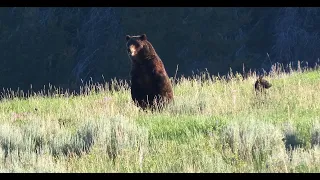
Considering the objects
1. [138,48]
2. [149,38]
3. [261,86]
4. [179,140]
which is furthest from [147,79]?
[149,38]

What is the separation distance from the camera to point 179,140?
8.23 meters

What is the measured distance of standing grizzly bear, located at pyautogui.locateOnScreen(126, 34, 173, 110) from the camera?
38.9 feet

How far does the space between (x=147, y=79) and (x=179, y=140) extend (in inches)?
149

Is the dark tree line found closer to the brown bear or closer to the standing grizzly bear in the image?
the brown bear

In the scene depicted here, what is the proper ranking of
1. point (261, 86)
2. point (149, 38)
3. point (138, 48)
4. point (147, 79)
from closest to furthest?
point (147, 79) → point (138, 48) → point (261, 86) → point (149, 38)

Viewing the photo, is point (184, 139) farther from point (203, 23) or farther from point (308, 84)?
point (203, 23)

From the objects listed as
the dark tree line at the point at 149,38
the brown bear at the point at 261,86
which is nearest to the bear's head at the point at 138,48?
the brown bear at the point at 261,86

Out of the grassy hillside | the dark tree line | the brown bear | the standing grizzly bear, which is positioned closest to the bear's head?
the standing grizzly bear

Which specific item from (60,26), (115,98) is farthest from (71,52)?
(115,98)

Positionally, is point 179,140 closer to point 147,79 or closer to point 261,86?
point 147,79

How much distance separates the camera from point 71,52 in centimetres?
3591

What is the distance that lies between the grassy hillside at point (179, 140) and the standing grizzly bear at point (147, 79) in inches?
24.1

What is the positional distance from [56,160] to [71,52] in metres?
28.6
